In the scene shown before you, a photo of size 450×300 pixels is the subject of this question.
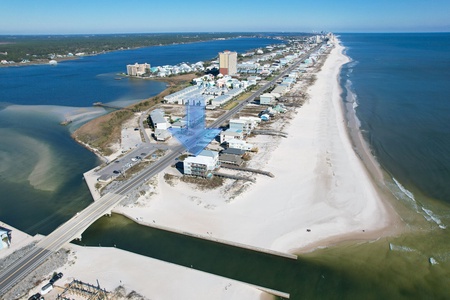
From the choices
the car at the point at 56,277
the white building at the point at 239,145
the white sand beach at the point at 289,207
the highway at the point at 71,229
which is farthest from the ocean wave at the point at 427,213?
the car at the point at 56,277

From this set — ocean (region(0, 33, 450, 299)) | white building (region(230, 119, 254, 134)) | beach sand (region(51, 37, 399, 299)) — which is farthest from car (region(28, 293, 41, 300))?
white building (region(230, 119, 254, 134))

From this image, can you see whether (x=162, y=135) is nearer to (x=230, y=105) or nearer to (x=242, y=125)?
(x=242, y=125)

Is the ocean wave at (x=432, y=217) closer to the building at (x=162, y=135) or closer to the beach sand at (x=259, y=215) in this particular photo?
the beach sand at (x=259, y=215)

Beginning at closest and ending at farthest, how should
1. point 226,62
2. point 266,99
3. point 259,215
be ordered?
point 259,215
point 266,99
point 226,62

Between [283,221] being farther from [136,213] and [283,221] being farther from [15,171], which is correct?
[15,171]

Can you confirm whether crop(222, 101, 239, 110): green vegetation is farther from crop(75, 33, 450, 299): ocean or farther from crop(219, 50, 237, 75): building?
crop(219, 50, 237, 75): building

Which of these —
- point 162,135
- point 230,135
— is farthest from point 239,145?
point 162,135
